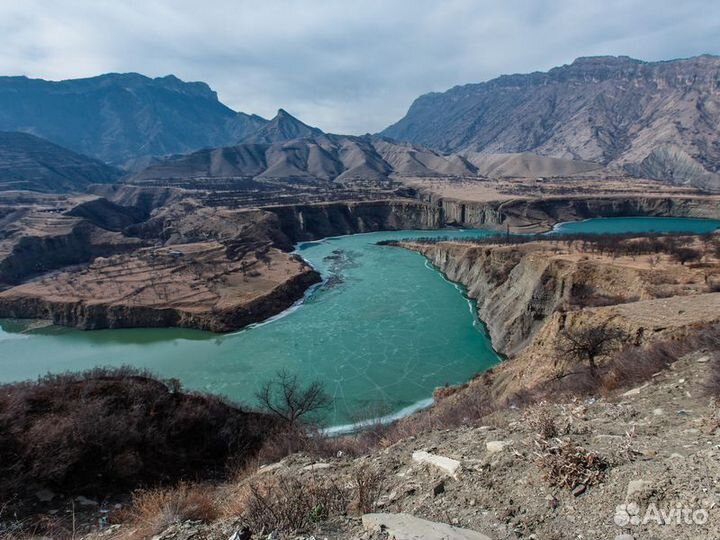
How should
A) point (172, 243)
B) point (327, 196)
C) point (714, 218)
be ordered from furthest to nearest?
point (327, 196), point (714, 218), point (172, 243)

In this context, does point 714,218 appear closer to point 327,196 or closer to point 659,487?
point 327,196

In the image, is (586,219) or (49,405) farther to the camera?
(586,219)

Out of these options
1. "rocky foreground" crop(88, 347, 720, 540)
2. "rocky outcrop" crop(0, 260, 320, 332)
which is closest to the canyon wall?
"rocky outcrop" crop(0, 260, 320, 332)

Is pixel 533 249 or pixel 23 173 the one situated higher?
pixel 23 173

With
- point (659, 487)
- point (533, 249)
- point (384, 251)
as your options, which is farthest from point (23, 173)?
point (659, 487)

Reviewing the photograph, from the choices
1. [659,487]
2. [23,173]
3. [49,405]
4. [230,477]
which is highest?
[23,173]

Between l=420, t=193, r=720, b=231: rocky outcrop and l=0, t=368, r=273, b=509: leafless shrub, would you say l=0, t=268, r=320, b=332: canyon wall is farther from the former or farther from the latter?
l=420, t=193, r=720, b=231: rocky outcrop
